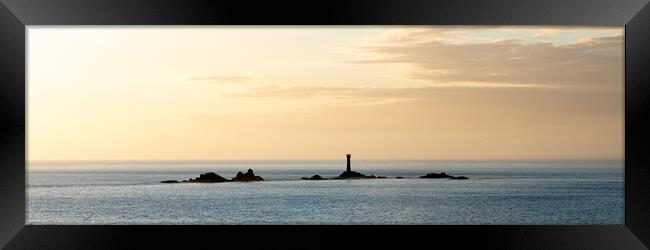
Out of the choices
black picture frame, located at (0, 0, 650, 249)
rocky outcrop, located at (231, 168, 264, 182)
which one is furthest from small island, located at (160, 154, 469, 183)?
black picture frame, located at (0, 0, 650, 249)

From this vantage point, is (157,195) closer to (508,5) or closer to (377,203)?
(377,203)

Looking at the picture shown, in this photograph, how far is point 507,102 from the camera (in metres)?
38.8

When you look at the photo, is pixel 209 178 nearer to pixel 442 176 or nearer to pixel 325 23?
pixel 442 176

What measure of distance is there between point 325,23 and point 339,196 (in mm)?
36039

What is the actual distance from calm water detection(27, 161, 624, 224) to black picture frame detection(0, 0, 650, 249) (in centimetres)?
3243

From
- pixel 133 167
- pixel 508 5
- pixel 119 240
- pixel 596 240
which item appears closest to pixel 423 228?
pixel 596 240

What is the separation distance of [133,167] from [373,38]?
14.6 meters

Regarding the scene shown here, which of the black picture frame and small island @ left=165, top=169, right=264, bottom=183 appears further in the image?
small island @ left=165, top=169, right=264, bottom=183

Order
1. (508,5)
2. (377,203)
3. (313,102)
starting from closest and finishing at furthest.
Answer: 1. (508,5)
2. (313,102)
3. (377,203)

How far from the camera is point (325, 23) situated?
390cm

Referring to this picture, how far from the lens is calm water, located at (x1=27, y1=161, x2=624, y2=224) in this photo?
37.3m

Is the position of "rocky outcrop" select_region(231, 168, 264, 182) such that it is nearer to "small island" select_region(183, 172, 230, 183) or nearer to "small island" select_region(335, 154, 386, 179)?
"small island" select_region(183, 172, 230, 183)

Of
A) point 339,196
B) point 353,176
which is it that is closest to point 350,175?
point 353,176

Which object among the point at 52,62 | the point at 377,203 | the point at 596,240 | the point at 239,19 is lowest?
the point at 377,203
